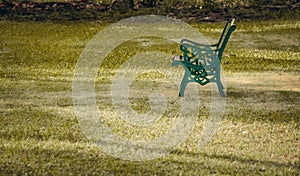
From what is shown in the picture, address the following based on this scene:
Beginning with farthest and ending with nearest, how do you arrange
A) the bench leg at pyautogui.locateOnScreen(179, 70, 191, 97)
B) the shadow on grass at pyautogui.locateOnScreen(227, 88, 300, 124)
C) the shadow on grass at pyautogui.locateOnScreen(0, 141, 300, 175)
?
the bench leg at pyautogui.locateOnScreen(179, 70, 191, 97) → the shadow on grass at pyautogui.locateOnScreen(227, 88, 300, 124) → the shadow on grass at pyautogui.locateOnScreen(0, 141, 300, 175)

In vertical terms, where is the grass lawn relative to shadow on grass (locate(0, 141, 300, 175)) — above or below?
below

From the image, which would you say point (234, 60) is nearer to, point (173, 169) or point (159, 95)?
point (159, 95)

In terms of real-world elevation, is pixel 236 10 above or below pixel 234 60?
below

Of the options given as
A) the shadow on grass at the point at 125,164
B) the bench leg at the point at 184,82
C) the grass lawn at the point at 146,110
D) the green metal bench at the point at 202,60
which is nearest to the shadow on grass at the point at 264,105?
the grass lawn at the point at 146,110

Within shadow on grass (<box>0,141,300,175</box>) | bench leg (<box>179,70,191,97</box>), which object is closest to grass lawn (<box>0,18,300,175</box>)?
shadow on grass (<box>0,141,300,175</box>)

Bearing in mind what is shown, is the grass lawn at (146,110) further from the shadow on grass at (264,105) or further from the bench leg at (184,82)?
the bench leg at (184,82)

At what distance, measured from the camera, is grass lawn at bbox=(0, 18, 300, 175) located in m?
7.55

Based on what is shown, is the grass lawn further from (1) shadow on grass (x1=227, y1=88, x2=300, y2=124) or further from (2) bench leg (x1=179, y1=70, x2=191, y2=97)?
(2) bench leg (x1=179, y1=70, x2=191, y2=97)

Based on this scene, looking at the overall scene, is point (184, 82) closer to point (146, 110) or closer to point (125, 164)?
point (146, 110)

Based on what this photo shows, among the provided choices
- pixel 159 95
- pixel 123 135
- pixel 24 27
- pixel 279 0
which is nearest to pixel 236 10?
pixel 279 0

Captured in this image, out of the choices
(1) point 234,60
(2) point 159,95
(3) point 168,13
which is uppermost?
(2) point 159,95

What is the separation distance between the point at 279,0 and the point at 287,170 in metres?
19.3

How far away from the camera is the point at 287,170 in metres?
7.38

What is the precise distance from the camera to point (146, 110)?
10.5m
